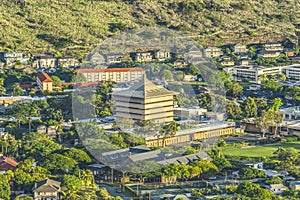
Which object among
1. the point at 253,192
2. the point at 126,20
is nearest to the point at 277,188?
the point at 253,192

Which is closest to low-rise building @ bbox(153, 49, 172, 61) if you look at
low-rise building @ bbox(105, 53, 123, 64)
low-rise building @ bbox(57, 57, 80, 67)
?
low-rise building @ bbox(105, 53, 123, 64)

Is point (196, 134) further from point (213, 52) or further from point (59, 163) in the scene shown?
point (213, 52)

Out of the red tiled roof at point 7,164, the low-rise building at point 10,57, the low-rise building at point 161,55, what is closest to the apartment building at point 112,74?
the low-rise building at point 10,57

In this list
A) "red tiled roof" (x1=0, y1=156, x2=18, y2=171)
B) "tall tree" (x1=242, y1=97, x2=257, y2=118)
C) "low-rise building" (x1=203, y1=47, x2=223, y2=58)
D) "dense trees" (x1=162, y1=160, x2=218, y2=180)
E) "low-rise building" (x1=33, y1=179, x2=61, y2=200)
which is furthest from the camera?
"low-rise building" (x1=203, y1=47, x2=223, y2=58)

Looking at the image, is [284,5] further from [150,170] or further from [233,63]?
[150,170]

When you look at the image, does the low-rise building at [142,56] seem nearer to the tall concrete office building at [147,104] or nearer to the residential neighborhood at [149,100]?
the residential neighborhood at [149,100]

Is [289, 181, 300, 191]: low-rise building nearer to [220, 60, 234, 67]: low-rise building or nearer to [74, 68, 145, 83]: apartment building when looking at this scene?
[74, 68, 145, 83]: apartment building

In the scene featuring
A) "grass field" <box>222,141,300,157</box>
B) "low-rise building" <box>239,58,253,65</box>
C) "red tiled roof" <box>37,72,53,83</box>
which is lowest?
"grass field" <box>222,141,300,157</box>

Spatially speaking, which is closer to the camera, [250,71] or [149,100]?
[149,100]
